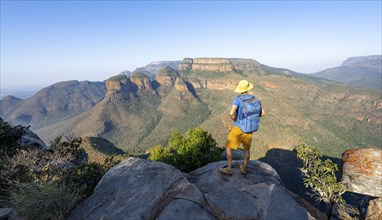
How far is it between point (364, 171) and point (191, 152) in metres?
11.5

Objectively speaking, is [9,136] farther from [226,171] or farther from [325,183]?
[325,183]

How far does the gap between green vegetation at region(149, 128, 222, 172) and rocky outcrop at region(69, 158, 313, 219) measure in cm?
923

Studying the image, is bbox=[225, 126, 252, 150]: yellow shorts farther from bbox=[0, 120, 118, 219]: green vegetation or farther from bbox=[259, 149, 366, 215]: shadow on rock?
bbox=[259, 149, 366, 215]: shadow on rock

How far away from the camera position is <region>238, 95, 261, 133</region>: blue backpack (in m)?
7.48

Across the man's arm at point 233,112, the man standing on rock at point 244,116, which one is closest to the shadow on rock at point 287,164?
the man standing on rock at point 244,116

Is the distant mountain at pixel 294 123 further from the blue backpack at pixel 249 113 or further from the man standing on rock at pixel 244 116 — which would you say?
the blue backpack at pixel 249 113

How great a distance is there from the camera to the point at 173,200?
614 centimetres

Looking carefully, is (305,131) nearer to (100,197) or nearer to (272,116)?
(272,116)

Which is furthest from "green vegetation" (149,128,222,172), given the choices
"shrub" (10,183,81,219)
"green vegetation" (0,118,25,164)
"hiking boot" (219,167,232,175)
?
"shrub" (10,183,81,219)

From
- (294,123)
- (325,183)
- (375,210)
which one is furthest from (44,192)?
(294,123)

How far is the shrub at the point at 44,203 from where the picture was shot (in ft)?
18.5

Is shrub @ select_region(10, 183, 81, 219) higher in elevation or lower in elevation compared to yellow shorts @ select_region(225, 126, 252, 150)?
lower

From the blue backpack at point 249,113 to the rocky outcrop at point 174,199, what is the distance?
6.13 ft

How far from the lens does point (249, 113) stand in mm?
7539
